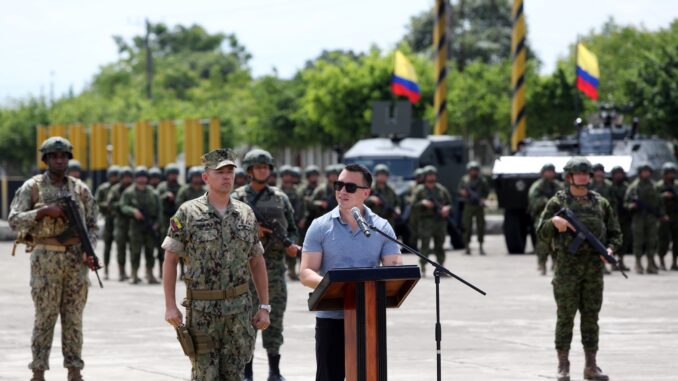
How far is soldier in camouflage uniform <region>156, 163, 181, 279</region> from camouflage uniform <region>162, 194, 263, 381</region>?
1467 centimetres

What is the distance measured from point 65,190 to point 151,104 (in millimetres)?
81853

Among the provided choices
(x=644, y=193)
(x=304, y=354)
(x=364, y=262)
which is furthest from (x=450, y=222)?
(x=364, y=262)

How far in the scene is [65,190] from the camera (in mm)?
11711

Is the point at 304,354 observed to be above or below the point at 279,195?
below

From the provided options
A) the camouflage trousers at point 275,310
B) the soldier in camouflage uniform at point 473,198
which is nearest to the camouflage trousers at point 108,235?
the soldier in camouflage uniform at point 473,198

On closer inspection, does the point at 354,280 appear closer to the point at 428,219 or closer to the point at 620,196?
the point at 428,219

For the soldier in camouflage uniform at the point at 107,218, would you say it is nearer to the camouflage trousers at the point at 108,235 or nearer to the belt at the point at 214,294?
the camouflage trousers at the point at 108,235

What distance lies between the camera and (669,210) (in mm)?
24922

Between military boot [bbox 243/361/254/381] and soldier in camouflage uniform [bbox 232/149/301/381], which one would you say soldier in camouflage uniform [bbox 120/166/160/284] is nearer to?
soldier in camouflage uniform [bbox 232/149/301/381]

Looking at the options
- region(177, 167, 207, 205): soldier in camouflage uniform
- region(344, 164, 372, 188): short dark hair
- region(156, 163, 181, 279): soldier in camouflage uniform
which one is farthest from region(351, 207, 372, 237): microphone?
region(156, 163, 181, 279): soldier in camouflage uniform

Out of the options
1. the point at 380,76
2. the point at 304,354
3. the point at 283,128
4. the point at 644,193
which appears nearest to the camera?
the point at 304,354

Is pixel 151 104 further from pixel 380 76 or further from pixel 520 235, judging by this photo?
pixel 520 235

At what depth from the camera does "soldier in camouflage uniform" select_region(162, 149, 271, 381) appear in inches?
340

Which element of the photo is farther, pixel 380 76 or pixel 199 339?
pixel 380 76
